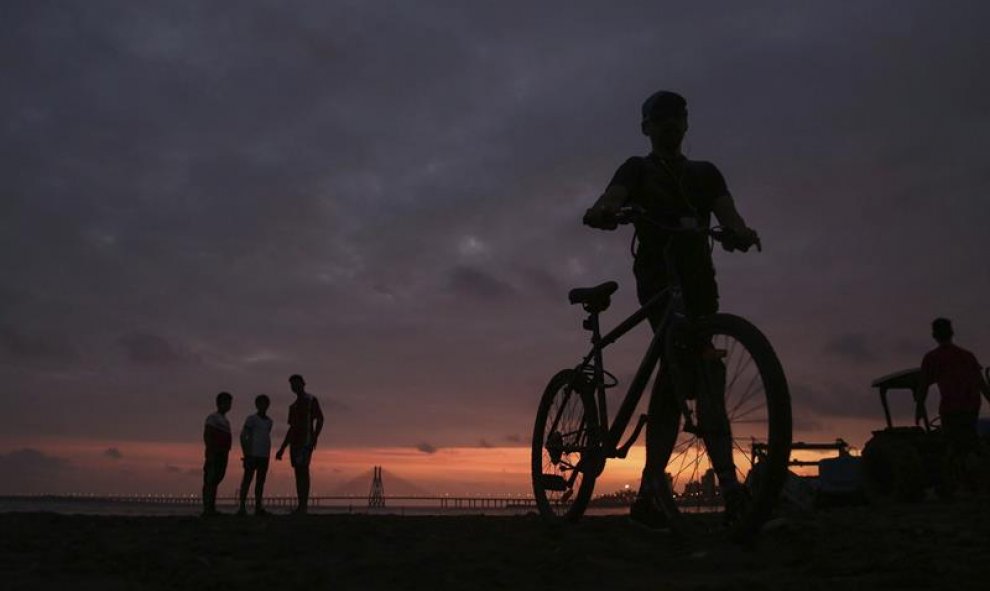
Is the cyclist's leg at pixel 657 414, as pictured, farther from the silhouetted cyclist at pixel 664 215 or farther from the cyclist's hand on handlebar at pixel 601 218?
the cyclist's hand on handlebar at pixel 601 218

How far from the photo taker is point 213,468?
13914 millimetres

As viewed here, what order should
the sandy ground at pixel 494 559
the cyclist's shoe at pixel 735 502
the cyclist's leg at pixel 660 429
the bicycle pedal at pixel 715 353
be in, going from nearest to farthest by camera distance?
the sandy ground at pixel 494 559
the cyclist's shoe at pixel 735 502
the bicycle pedal at pixel 715 353
the cyclist's leg at pixel 660 429


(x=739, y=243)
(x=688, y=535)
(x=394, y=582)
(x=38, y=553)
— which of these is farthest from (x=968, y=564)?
(x=38, y=553)

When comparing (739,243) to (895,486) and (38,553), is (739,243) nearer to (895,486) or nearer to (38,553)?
(38,553)

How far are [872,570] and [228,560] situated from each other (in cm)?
289

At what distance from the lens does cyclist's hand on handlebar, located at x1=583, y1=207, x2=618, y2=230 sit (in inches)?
196

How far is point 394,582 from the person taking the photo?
11.3 ft

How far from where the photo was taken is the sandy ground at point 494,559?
3385 millimetres

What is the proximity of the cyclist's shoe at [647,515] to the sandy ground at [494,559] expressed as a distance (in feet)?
0.21

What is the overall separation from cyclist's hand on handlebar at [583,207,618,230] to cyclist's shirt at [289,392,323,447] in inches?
390

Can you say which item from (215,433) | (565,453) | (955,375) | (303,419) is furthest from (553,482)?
(215,433)

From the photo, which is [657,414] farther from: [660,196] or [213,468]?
[213,468]

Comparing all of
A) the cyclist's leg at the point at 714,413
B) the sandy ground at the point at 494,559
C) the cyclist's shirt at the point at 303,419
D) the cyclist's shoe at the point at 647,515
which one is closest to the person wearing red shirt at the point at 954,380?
the sandy ground at the point at 494,559

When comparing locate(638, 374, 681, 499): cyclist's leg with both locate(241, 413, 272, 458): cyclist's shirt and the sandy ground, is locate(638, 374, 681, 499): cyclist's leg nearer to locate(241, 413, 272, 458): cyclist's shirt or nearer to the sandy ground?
the sandy ground
